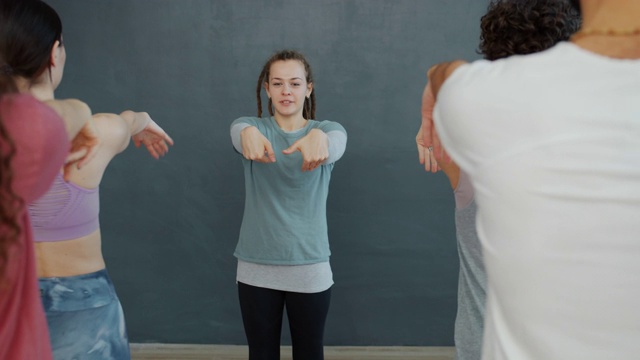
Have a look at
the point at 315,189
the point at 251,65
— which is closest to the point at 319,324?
the point at 315,189

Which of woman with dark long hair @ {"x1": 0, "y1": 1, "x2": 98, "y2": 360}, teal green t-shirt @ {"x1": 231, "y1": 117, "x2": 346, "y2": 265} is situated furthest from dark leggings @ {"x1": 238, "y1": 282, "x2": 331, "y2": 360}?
woman with dark long hair @ {"x1": 0, "y1": 1, "x2": 98, "y2": 360}

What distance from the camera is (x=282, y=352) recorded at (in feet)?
10.4

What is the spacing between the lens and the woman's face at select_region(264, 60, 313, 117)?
2.44 metres

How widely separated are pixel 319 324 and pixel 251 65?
1.30 meters

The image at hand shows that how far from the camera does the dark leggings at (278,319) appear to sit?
2342 mm

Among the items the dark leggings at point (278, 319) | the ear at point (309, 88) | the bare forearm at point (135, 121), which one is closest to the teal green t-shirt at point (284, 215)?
the dark leggings at point (278, 319)

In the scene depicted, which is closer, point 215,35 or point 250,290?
point 250,290

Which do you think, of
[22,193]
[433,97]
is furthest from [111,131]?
[433,97]

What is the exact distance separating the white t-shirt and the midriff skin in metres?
1.01

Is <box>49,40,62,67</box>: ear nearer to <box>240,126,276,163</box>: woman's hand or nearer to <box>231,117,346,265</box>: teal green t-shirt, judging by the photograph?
<box>240,126,276,163</box>: woman's hand

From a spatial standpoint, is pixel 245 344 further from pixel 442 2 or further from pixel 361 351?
pixel 442 2

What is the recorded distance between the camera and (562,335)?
800 mm

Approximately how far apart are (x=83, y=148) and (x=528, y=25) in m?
Answer: 0.96

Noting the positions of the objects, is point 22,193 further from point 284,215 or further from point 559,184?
point 284,215
